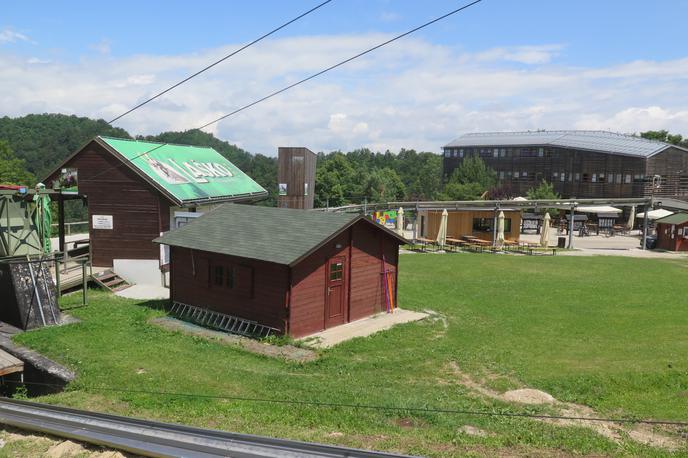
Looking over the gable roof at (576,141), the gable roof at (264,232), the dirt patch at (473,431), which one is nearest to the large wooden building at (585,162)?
the gable roof at (576,141)

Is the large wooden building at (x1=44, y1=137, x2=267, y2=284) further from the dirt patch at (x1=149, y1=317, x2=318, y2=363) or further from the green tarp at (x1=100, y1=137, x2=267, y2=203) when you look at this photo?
the dirt patch at (x1=149, y1=317, x2=318, y2=363)

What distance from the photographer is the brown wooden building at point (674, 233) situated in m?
40.7

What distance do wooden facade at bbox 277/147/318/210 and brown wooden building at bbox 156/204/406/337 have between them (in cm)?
1268

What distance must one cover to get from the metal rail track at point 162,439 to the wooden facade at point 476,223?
36.9 m

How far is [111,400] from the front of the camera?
36.8ft

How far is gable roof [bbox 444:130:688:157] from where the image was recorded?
2712 inches

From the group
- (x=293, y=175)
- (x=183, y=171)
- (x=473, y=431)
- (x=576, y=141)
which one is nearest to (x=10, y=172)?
(x=183, y=171)

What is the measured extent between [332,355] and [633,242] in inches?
1633

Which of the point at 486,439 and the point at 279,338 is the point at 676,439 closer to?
the point at 486,439

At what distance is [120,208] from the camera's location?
2548 centimetres

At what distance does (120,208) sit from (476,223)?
91.6 feet

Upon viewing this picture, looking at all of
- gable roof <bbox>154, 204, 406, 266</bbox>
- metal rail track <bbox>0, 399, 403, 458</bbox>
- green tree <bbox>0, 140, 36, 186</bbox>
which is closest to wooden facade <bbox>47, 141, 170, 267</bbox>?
gable roof <bbox>154, 204, 406, 266</bbox>

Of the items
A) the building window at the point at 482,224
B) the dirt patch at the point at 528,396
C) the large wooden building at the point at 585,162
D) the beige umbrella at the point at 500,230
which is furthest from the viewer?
the large wooden building at the point at 585,162

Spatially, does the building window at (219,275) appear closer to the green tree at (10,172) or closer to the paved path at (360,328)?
the paved path at (360,328)
